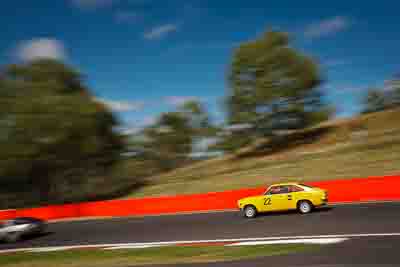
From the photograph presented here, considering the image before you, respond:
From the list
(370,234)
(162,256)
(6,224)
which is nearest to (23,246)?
(6,224)

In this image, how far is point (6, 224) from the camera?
20328 millimetres

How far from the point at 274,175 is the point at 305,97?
15.7 meters

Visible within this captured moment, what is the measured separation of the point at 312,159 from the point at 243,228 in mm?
26187

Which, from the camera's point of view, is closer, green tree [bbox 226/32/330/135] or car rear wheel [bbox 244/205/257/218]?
car rear wheel [bbox 244/205/257/218]

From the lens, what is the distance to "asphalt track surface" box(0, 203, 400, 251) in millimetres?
13617

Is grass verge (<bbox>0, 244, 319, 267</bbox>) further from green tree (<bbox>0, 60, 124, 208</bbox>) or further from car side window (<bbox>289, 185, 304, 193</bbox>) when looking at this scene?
green tree (<bbox>0, 60, 124, 208</bbox>)

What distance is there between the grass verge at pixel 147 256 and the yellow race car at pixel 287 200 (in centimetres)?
641

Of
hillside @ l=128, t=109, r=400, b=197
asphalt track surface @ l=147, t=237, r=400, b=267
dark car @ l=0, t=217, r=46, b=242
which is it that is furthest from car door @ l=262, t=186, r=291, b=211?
hillside @ l=128, t=109, r=400, b=197

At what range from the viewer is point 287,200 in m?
18.2

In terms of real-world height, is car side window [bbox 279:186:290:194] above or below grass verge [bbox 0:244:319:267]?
above

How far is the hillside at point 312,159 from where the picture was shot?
1364 inches

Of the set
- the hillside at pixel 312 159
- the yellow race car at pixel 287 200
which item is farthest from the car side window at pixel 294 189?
the hillside at pixel 312 159

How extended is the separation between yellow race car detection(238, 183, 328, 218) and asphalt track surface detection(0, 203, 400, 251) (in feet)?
1.27

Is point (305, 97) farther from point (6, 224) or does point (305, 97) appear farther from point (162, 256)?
point (162, 256)
